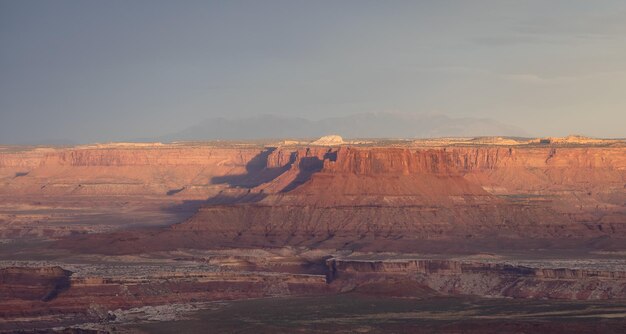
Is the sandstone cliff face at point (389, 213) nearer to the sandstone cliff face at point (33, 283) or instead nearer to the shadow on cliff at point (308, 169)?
the shadow on cliff at point (308, 169)

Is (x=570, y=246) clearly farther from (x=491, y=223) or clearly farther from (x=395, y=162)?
(x=395, y=162)

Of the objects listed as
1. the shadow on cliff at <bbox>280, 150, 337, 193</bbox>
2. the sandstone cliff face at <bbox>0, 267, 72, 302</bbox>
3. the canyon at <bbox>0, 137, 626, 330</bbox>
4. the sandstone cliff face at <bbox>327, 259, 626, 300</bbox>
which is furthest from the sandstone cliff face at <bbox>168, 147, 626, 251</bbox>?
the sandstone cliff face at <bbox>0, 267, 72, 302</bbox>

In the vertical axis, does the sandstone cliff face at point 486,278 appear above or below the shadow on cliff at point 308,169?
below

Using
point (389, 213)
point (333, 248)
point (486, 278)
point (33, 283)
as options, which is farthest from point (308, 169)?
point (33, 283)

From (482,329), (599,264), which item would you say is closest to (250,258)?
(599,264)

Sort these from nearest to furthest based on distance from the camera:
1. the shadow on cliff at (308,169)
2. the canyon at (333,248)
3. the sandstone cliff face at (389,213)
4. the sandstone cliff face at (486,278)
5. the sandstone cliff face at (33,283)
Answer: the canyon at (333,248) < the sandstone cliff face at (33,283) < the sandstone cliff face at (486,278) < the sandstone cliff face at (389,213) < the shadow on cliff at (308,169)

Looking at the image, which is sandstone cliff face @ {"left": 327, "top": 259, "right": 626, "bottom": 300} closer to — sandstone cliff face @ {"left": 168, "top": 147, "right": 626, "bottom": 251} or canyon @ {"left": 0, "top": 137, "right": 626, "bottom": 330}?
canyon @ {"left": 0, "top": 137, "right": 626, "bottom": 330}

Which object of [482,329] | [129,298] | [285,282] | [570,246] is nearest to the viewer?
[482,329]

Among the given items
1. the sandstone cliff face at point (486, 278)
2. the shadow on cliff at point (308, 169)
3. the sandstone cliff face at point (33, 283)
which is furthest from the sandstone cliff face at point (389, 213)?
the sandstone cliff face at point (33, 283)

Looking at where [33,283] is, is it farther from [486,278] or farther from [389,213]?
[389,213]

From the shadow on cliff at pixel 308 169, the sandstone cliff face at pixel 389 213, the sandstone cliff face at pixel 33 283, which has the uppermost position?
the shadow on cliff at pixel 308 169

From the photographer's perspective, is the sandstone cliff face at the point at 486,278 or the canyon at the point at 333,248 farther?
the sandstone cliff face at the point at 486,278
